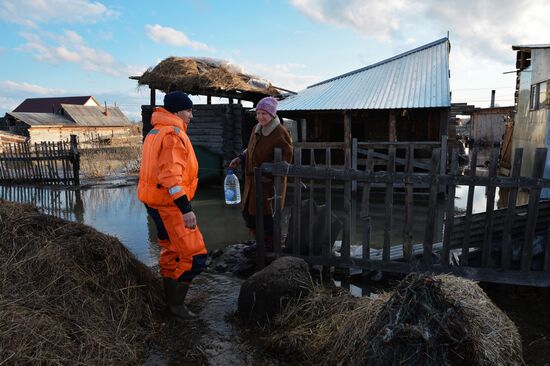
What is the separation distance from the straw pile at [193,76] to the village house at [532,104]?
28.0 feet

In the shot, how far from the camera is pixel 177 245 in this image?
341 cm

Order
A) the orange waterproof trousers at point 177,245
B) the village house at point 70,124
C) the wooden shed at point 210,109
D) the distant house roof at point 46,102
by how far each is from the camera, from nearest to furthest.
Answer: the orange waterproof trousers at point 177,245 < the wooden shed at point 210,109 < the village house at point 70,124 < the distant house roof at point 46,102

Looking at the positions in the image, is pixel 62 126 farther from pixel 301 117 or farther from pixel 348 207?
pixel 348 207

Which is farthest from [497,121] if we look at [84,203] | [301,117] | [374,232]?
[84,203]

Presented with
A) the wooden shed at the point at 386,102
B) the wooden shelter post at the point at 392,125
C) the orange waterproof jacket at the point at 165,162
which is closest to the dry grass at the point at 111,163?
the wooden shed at the point at 386,102

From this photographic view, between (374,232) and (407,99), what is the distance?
5.28m

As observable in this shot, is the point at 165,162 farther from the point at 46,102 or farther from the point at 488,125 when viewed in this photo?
the point at 46,102

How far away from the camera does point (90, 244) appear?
3672 mm

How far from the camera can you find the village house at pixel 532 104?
10.2m

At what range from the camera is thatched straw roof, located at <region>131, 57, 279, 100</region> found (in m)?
12.8

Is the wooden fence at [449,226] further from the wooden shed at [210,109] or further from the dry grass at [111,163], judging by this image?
the dry grass at [111,163]

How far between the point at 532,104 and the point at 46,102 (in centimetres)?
6146

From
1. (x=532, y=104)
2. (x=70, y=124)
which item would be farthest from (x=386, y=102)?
(x=70, y=124)

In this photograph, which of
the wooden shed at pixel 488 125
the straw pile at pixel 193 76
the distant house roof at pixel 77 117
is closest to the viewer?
the straw pile at pixel 193 76
